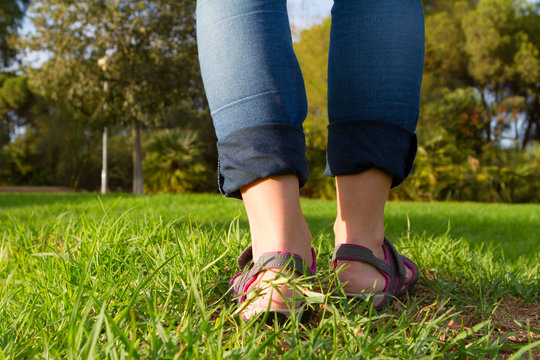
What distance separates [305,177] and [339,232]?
19 cm

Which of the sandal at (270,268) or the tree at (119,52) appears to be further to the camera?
the tree at (119,52)

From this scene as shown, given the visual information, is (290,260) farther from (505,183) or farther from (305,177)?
(505,183)

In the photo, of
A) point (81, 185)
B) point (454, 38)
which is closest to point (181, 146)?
point (81, 185)

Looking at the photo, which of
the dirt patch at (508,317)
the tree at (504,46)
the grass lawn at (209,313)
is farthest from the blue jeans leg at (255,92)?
the tree at (504,46)

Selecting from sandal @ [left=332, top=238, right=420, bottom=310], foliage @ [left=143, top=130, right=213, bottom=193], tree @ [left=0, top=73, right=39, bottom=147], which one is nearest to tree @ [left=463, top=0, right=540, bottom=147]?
foliage @ [left=143, top=130, right=213, bottom=193]

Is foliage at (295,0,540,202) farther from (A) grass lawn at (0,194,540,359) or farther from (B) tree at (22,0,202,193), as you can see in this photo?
(A) grass lawn at (0,194,540,359)

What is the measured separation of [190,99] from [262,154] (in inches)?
580

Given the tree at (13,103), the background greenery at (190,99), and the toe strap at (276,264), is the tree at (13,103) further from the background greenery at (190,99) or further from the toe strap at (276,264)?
the toe strap at (276,264)

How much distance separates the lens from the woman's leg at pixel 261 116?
0.82 metres

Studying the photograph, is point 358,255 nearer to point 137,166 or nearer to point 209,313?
point 209,313

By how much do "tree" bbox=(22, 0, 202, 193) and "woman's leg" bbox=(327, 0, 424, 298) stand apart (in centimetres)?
1355

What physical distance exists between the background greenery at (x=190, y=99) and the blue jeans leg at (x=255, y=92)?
1270 cm

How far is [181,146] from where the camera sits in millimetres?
15531

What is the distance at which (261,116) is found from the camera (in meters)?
0.85
